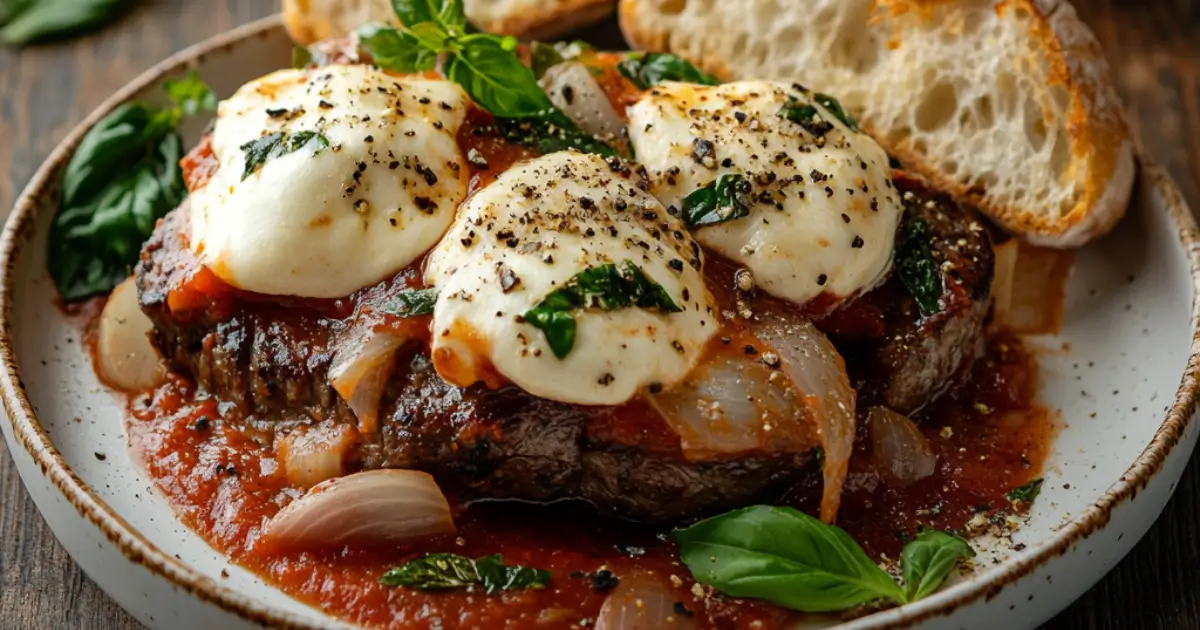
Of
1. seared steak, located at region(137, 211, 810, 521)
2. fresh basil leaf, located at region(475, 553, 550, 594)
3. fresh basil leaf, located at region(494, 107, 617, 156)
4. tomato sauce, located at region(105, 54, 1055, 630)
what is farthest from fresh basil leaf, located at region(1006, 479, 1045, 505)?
fresh basil leaf, located at region(494, 107, 617, 156)

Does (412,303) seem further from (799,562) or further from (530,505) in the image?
(799,562)

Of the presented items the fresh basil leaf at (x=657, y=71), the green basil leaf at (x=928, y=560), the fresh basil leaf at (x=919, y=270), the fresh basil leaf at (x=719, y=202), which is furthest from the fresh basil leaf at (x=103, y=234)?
the green basil leaf at (x=928, y=560)

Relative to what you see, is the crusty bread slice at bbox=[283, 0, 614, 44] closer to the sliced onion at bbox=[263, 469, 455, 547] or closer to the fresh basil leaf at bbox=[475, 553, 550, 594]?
the sliced onion at bbox=[263, 469, 455, 547]

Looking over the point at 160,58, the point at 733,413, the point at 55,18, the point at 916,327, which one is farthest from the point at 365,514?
the point at 55,18

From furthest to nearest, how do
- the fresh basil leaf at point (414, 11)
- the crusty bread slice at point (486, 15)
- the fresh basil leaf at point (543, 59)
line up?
the crusty bread slice at point (486, 15), the fresh basil leaf at point (543, 59), the fresh basil leaf at point (414, 11)

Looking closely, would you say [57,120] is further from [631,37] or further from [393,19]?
[631,37]

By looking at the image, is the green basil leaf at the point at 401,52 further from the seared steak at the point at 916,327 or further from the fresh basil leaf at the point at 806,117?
the seared steak at the point at 916,327

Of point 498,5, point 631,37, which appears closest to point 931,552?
point 631,37
